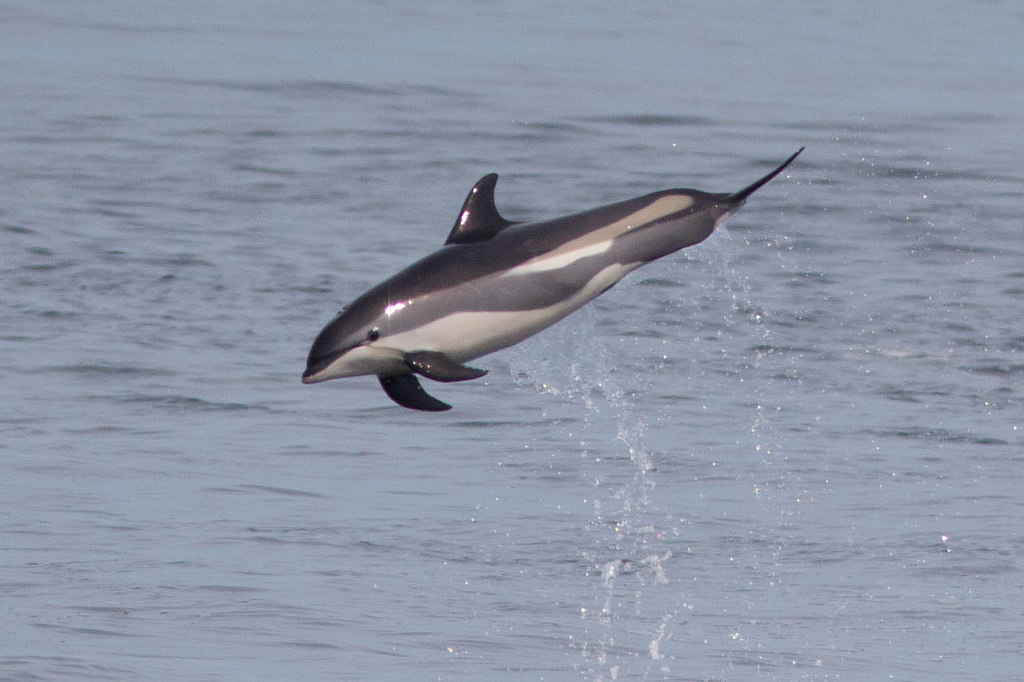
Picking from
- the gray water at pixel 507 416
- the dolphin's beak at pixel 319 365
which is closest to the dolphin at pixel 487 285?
the dolphin's beak at pixel 319 365

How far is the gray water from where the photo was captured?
738 centimetres

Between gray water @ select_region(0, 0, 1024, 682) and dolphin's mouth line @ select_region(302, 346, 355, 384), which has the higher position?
dolphin's mouth line @ select_region(302, 346, 355, 384)

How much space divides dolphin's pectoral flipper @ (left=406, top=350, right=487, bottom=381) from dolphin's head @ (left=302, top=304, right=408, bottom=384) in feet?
0.16

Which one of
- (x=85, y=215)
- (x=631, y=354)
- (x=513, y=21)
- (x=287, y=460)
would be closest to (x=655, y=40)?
(x=513, y=21)

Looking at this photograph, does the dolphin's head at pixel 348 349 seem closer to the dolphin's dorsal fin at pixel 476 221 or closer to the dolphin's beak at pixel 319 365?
the dolphin's beak at pixel 319 365

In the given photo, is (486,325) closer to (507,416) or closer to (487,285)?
(487,285)

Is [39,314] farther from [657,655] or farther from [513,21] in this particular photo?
[513,21]

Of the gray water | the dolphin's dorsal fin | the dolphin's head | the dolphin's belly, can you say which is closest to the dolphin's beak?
the dolphin's head

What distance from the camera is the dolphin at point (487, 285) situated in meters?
5.74

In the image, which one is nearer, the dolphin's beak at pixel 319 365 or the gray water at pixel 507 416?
the dolphin's beak at pixel 319 365

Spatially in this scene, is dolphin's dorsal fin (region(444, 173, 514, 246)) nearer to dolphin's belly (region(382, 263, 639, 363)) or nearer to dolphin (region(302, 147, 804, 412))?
dolphin (region(302, 147, 804, 412))

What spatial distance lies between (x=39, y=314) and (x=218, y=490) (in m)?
3.92

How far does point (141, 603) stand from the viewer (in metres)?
7.49

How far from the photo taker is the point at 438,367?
5719 millimetres
